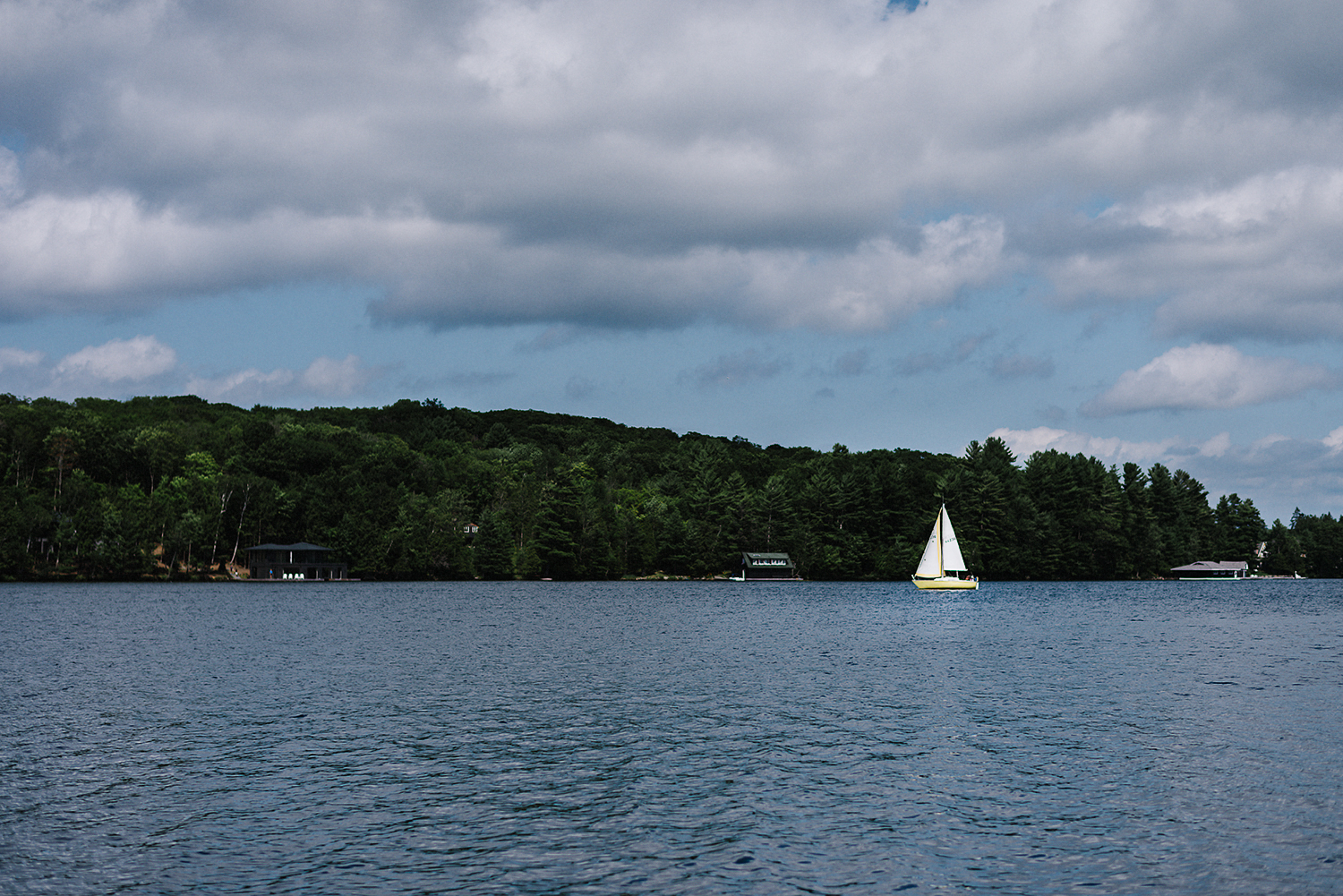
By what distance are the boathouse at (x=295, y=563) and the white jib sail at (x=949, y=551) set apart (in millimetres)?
106197

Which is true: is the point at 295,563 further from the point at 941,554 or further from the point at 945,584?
the point at 945,584

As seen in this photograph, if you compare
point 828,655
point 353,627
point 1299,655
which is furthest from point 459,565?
point 1299,655

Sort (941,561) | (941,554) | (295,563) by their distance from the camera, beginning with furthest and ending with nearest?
(295,563), (941,554), (941,561)

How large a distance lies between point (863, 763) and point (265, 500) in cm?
17461

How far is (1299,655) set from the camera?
60.5 metres

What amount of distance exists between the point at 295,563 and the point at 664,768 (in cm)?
16927

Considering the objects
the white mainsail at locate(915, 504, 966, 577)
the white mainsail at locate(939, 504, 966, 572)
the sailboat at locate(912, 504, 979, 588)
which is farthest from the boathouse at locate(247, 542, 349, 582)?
the white mainsail at locate(939, 504, 966, 572)

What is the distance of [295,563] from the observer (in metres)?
183

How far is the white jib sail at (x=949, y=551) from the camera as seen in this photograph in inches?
6452

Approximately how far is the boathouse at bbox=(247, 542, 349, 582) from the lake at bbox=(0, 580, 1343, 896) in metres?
119

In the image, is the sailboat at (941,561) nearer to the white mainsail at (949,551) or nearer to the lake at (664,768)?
A: the white mainsail at (949,551)

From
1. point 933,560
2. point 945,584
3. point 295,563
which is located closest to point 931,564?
point 933,560

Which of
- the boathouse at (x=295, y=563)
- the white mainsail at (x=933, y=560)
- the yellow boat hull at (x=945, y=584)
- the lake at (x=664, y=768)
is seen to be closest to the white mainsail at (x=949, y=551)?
the white mainsail at (x=933, y=560)

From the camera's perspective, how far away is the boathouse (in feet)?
589
